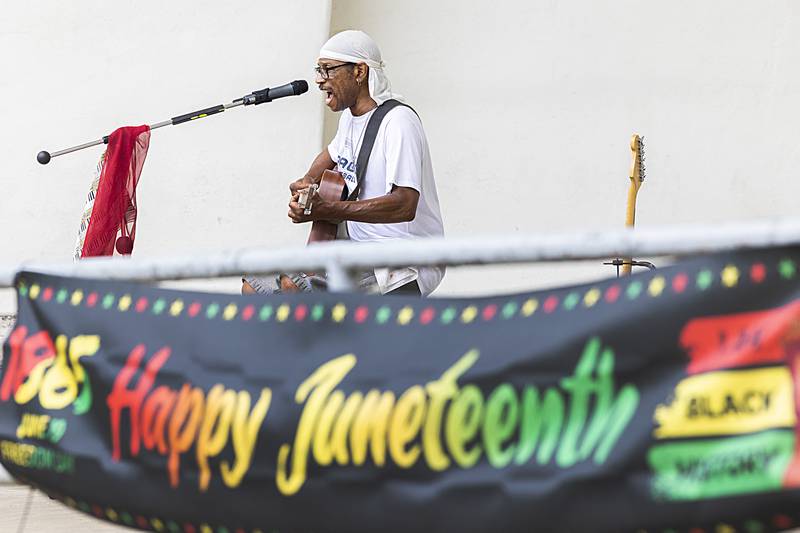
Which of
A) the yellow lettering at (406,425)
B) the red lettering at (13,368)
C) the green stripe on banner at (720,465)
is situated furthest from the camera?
the red lettering at (13,368)

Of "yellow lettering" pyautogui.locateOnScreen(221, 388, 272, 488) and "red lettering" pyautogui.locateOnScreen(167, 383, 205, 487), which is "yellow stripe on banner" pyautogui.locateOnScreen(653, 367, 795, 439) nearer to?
"yellow lettering" pyautogui.locateOnScreen(221, 388, 272, 488)

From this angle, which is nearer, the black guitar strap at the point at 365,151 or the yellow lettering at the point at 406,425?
the yellow lettering at the point at 406,425

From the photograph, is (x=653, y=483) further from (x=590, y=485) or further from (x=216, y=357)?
(x=216, y=357)

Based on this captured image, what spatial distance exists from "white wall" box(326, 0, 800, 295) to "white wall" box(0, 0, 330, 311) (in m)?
0.58

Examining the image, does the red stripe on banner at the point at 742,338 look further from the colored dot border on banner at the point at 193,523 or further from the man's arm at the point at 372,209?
the man's arm at the point at 372,209

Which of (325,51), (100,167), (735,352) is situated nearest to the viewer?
(735,352)

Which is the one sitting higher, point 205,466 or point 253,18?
point 253,18

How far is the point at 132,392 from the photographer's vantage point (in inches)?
81.6

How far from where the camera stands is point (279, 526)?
1.90 meters

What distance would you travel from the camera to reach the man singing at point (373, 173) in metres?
3.54

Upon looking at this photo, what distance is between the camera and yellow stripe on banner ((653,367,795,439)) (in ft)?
5.36

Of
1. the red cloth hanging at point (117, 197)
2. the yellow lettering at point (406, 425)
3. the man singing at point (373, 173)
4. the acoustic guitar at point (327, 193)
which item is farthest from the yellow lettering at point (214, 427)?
the red cloth hanging at point (117, 197)

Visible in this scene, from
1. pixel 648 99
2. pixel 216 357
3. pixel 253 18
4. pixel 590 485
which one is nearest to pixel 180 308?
pixel 216 357

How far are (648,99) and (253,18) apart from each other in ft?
6.33
